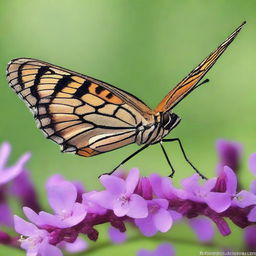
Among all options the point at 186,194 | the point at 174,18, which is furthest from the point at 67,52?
the point at 186,194

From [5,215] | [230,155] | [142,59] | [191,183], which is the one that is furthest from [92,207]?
[142,59]

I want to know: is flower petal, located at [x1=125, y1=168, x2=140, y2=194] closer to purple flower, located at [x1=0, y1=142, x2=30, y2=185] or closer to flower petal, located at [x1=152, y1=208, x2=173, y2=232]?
flower petal, located at [x1=152, y1=208, x2=173, y2=232]

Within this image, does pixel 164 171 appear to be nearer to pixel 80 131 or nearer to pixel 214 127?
pixel 214 127

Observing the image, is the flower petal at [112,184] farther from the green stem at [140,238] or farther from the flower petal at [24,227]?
the green stem at [140,238]

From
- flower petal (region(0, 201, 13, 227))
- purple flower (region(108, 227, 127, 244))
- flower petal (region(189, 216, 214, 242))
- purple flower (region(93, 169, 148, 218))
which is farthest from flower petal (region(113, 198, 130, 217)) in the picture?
flower petal (region(0, 201, 13, 227))

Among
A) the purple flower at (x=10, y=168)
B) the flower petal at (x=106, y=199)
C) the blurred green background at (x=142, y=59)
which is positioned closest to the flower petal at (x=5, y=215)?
the purple flower at (x=10, y=168)

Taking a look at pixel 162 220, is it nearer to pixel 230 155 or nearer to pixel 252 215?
pixel 252 215
